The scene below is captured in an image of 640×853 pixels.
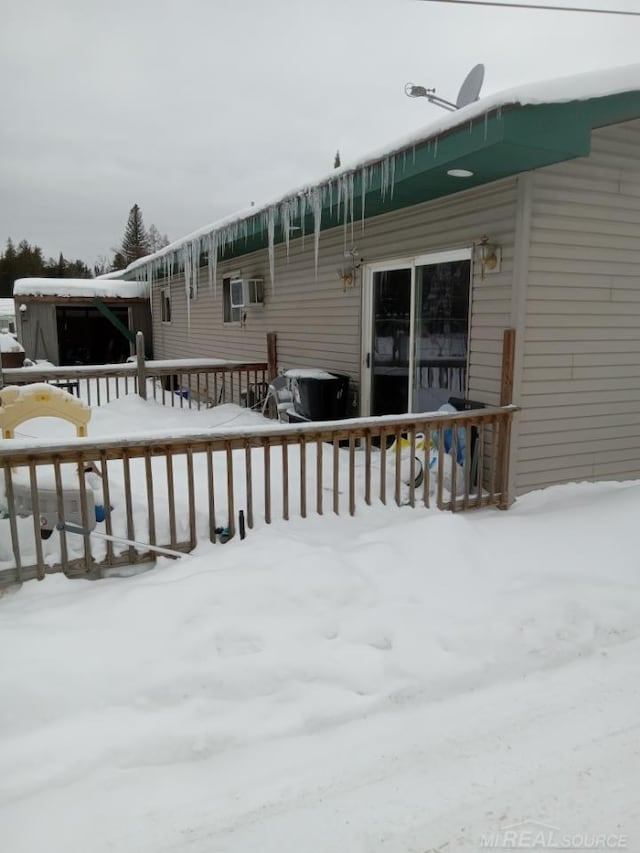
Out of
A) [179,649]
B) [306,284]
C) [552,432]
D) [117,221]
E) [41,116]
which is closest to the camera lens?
[179,649]

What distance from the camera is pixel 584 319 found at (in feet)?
15.2

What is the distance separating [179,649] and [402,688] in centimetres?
95

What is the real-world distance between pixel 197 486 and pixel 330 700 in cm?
271

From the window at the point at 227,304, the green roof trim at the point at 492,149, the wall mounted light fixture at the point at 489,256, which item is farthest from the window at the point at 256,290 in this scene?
the wall mounted light fixture at the point at 489,256

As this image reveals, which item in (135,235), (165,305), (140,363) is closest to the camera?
(140,363)

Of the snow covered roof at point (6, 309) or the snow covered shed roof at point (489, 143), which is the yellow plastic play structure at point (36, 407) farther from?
the snow covered roof at point (6, 309)

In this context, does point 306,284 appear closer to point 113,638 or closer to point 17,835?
point 113,638

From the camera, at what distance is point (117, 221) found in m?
64.2

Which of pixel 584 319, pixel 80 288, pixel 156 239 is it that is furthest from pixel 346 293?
pixel 156 239

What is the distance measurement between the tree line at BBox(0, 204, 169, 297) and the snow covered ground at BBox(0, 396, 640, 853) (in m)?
38.9

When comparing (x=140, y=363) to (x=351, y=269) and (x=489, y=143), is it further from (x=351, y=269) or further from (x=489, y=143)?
(x=489, y=143)

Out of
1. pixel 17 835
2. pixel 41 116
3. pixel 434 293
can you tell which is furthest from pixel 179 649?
pixel 41 116

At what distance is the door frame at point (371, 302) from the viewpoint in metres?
5.04

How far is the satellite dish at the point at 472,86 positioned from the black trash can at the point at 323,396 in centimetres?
300
